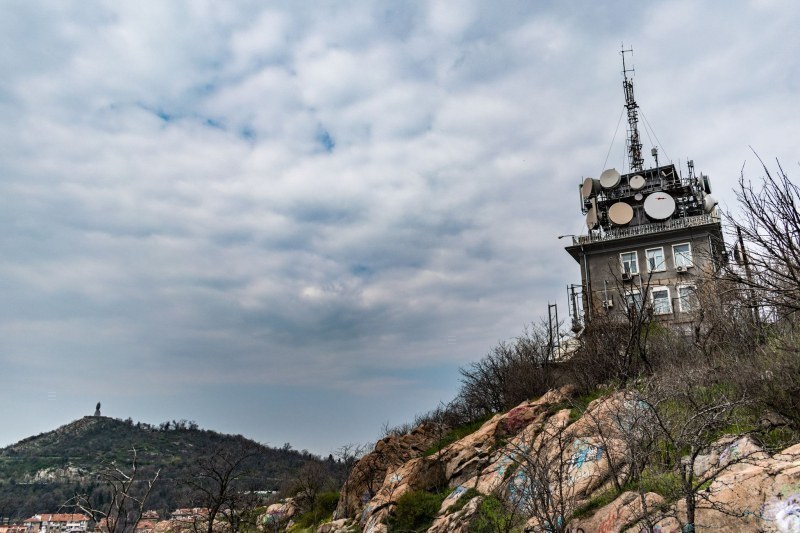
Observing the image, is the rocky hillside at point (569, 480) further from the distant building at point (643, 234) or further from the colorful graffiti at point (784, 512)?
the distant building at point (643, 234)

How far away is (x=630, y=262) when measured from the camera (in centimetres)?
3609

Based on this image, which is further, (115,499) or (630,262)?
(630,262)

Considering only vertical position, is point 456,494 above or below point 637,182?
below

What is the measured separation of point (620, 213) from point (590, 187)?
3418mm

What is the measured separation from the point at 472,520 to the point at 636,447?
7.20 meters

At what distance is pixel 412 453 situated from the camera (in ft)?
80.7

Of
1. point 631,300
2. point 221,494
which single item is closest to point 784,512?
point 221,494

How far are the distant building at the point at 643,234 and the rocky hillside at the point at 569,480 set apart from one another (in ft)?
52.4

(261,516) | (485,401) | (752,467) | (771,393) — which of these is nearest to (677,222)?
(485,401)

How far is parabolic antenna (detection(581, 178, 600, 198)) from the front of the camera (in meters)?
39.0

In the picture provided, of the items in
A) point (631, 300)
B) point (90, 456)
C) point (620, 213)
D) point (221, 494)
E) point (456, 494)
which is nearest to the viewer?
point (221, 494)

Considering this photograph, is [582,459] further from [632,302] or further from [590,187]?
[590,187]

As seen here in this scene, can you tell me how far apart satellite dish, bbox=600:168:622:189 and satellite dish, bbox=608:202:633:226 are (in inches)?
93.2

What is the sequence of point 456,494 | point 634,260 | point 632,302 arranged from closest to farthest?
point 456,494, point 632,302, point 634,260
